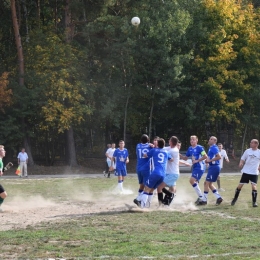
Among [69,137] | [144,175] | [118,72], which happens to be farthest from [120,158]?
[118,72]

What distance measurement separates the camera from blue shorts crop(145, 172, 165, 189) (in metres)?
15.5

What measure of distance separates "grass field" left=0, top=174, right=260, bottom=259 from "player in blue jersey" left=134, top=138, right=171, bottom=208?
17.3 inches

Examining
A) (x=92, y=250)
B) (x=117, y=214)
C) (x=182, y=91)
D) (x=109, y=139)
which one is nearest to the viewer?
(x=92, y=250)

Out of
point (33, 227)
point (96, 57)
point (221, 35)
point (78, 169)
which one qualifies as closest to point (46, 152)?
point (78, 169)

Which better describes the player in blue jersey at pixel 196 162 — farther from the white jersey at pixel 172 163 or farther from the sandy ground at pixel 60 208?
the white jersey at pixel 172 163

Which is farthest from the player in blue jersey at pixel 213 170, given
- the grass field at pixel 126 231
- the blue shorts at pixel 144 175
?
the blue shorts at pixel 144 175

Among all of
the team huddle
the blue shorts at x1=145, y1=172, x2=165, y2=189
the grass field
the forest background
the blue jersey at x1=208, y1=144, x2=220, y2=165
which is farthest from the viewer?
the forest background

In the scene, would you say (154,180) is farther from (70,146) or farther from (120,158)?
(70,146)

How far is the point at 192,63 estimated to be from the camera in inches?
1827

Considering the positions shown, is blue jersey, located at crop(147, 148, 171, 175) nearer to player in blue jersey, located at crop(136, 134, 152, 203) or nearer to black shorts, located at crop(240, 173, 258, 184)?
player in blue jersey, located at crop(136, 134, 152, 203)

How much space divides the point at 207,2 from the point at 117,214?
34277 mm

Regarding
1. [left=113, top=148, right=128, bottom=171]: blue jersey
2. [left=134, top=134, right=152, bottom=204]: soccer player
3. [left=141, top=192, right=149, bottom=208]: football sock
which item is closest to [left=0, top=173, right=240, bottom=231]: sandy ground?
[left=141, top=192, right=149, bottom=208]: football sock

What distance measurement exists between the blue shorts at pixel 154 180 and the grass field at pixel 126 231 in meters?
0.67

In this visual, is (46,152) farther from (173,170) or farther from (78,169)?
(173,170)
